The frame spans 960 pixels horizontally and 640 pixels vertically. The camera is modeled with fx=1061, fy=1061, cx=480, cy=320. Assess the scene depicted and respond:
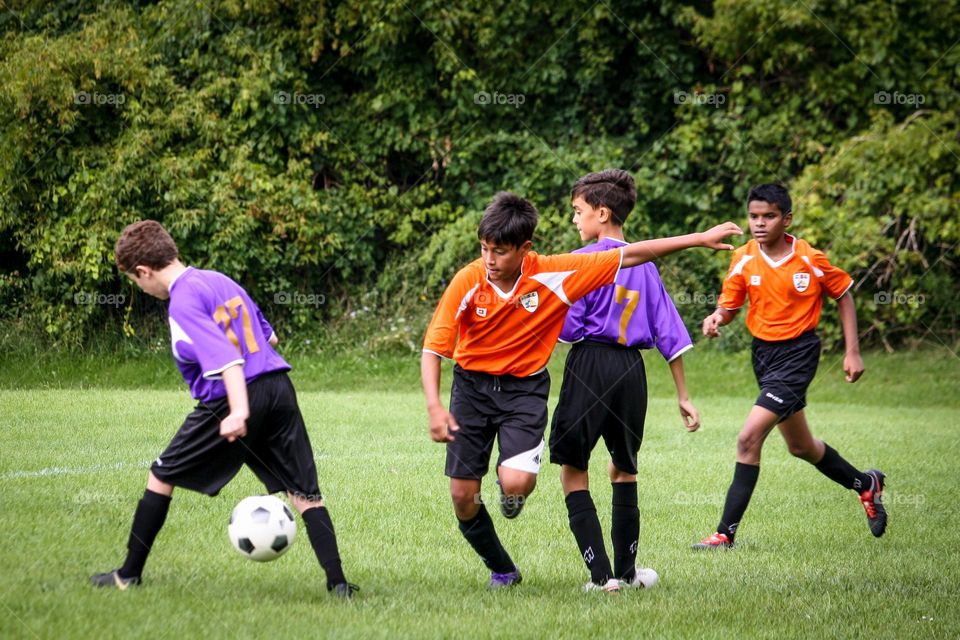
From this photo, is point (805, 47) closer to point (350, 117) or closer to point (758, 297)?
point (350, 117)

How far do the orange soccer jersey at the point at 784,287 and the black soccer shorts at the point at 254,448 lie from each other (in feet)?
10.2

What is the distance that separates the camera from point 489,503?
7.21 metres

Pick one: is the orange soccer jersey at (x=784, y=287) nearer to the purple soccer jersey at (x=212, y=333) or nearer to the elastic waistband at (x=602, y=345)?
the elastic waistband at (x=602, y=345)

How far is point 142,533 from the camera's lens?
4465mm

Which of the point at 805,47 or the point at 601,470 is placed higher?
the point at 805,47

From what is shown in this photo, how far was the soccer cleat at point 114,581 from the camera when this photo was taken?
4.43 m

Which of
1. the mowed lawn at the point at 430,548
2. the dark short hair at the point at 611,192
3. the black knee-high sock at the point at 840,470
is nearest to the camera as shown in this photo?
the mowed lawn at the point at 430,548

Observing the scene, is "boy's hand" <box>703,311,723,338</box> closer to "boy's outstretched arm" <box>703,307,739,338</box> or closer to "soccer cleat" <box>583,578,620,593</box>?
"boy's outstretched arm" <box>703,307,739,338</box>

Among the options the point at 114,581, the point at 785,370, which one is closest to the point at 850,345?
the point at 785,370

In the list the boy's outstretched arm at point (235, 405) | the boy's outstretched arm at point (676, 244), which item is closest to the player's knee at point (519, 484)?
the boy's outstretched arm at point (676, 244)

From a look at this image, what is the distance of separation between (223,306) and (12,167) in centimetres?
1112

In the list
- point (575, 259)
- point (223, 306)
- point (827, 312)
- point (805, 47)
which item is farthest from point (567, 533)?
point (805, 47)

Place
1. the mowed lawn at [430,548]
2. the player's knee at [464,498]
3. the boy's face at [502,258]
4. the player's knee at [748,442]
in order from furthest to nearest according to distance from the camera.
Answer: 1. the player's knee at [748,442]
2. the player's knee at [464,498]
3. the boy's face at [502,258]
4. the mowed lawn at [430,548]

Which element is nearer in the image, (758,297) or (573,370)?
(573,370)
